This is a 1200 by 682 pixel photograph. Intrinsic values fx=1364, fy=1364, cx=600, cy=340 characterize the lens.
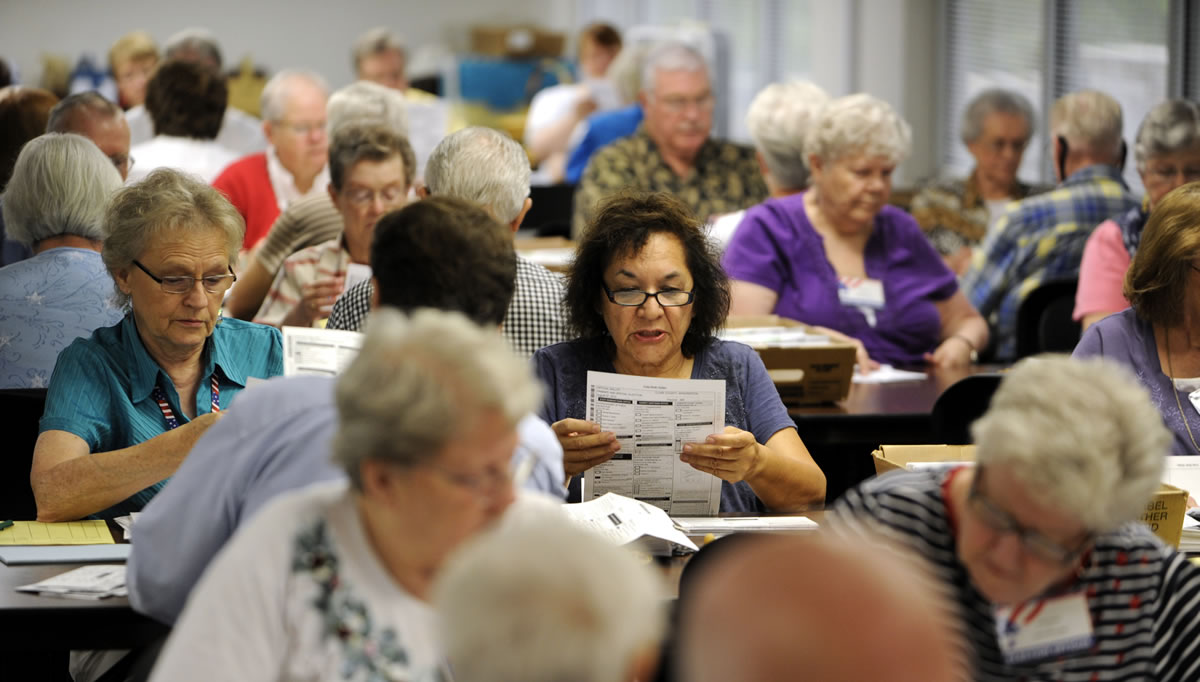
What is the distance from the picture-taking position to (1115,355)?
3.43 metres

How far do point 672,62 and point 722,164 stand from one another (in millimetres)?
573

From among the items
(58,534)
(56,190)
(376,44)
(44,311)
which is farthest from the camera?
(376,44)

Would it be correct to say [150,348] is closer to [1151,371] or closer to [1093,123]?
[1151,371]

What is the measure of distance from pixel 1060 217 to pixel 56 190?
3.89 m

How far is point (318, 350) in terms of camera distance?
2.58 meters

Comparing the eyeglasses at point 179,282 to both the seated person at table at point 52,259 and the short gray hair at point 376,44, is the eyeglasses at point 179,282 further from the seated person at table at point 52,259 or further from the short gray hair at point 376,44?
the short gray hair at point 376,44

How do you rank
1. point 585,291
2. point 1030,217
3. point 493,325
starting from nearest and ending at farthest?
1. point 493,325
2. point 585,291
3. point 1030,217

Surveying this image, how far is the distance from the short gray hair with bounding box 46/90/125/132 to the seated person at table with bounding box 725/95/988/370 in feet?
7.94

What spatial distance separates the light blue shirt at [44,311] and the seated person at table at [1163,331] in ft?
8.51

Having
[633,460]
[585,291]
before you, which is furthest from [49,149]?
[633,460]

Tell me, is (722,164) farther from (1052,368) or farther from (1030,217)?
(1052,368)

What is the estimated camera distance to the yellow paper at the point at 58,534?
2723 mm

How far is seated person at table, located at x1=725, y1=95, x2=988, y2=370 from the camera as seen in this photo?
504 cm

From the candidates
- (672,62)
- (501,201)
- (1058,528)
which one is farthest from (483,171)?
(672,62)
